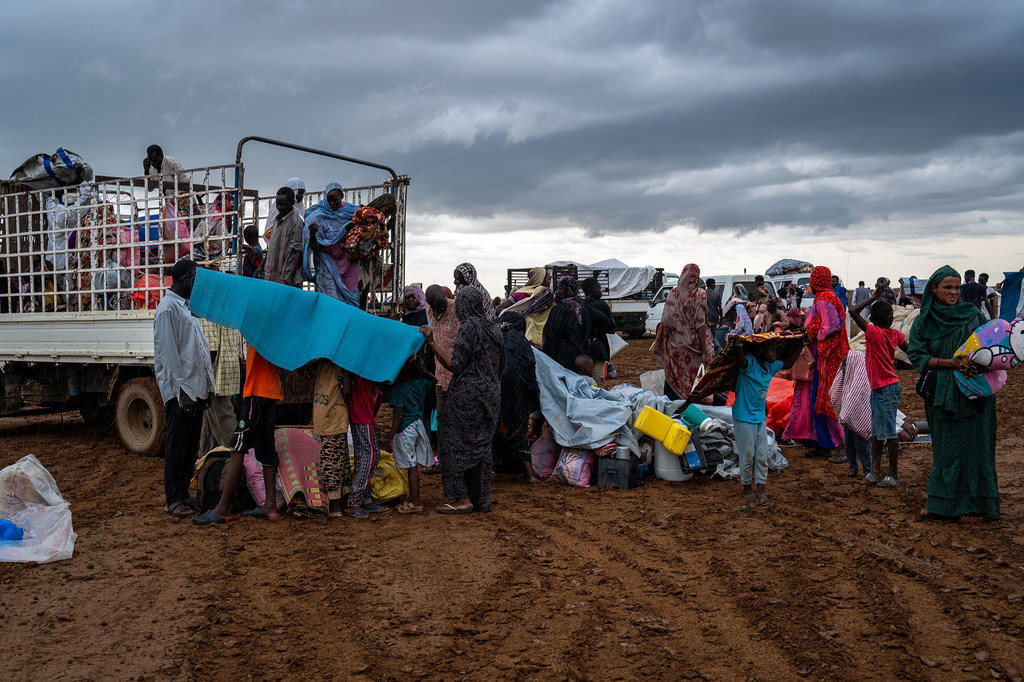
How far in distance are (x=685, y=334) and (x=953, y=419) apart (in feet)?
12.4

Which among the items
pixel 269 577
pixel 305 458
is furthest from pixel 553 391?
pixel 269 577

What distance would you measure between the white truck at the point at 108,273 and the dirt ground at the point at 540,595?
2.32m

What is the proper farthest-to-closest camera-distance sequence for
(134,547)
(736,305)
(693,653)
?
1. (736,305)
2. (134,547)
3. (693,653)

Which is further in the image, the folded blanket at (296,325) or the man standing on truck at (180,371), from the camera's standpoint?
the man standing on truck at (180,371)

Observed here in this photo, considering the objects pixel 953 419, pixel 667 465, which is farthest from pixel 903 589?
pixel 667 465

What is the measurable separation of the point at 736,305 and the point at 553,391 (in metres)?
8.71

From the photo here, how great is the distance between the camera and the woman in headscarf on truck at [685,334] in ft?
31.3

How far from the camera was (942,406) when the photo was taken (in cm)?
603

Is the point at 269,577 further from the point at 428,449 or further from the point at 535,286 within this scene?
the point at 535,286

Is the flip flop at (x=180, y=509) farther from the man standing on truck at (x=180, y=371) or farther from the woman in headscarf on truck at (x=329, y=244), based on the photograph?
the woman in headscarf on truck at (x=329, y=244)

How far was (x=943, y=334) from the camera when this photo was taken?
6066 mm

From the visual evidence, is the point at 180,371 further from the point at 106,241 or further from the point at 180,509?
the point at 106,241

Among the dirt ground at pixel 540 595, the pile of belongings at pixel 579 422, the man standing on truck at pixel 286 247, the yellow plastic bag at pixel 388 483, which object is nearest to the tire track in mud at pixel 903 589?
the dirt ground at pixel 540 595

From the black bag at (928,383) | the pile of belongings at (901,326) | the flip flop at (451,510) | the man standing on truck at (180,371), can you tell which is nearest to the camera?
the black bag at (928,383)
